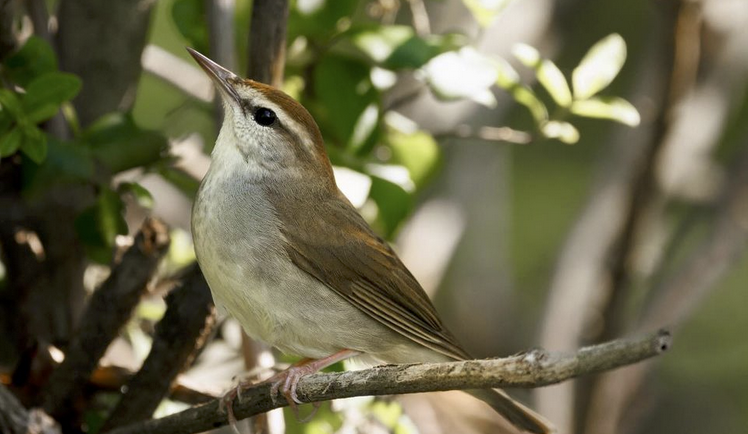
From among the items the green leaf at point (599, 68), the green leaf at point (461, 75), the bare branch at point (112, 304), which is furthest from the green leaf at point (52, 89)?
the green leaf at point (599, 68)

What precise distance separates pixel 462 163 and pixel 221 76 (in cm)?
266

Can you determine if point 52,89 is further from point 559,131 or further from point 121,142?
point 559,131

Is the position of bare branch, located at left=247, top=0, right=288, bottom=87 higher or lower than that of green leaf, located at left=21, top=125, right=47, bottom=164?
higher

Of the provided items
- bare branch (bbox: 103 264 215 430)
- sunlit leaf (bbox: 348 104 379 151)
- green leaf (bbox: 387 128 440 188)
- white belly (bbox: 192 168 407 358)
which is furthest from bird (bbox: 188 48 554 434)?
green leaf (bbox: 387 128 440 188)

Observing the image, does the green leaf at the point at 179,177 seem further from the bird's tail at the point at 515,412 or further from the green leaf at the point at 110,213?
the bird's tail at the point at 515,412

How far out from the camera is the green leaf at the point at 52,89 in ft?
10.3

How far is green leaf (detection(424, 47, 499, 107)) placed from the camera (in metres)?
3.58

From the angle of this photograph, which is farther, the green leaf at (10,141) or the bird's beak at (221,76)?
the bird's beak at (221,76)

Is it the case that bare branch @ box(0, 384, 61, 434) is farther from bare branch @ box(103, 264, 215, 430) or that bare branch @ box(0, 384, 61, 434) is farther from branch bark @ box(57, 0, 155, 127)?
branch bark @ box(57, 0, 155, 127)

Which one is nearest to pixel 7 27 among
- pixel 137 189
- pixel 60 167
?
pixel 60 167

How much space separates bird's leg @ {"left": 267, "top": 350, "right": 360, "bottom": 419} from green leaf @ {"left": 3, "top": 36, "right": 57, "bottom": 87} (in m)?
1.23

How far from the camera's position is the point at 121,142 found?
342 cm

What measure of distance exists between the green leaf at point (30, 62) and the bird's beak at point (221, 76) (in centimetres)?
49

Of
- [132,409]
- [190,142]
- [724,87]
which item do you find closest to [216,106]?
[190,142]
